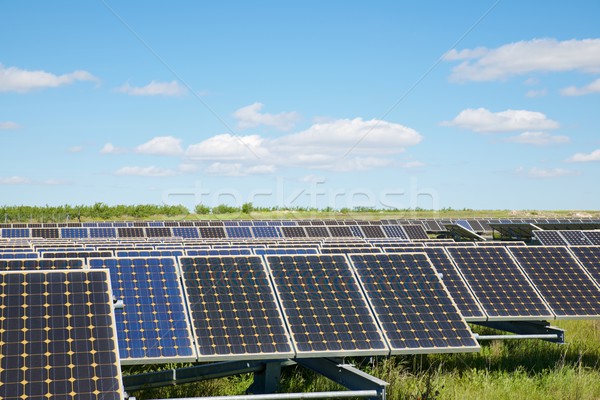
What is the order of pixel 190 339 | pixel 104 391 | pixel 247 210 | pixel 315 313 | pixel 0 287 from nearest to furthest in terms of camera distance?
1. pixel 104 391
2. pixel 0 287
3. pixel 190 339
4. pixel 315 313
5. pixel 247 210

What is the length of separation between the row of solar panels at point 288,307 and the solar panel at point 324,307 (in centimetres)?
2

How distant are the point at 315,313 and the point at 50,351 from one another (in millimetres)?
4923

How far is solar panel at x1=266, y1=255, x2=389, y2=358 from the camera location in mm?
10977

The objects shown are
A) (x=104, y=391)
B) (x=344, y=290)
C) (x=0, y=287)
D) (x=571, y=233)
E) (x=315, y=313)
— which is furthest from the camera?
(x=571, y=233)

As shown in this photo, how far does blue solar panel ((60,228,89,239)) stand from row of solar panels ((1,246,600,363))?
30504 mm

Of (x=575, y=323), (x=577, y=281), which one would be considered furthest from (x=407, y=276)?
(x=575, y=323)

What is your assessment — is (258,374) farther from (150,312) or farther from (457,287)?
(457,287)

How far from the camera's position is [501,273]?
52.6 ft

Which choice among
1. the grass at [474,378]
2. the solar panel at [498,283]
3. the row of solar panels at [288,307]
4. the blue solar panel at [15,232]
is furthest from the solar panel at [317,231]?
the row of solar panels at [288,307]

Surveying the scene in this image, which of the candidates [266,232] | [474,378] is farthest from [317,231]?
[474,378]

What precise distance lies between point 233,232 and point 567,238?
19058 millimetres

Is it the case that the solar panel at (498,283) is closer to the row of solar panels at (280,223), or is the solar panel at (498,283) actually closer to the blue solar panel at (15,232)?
the blue solar panel at (15,232)

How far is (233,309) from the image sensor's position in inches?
448

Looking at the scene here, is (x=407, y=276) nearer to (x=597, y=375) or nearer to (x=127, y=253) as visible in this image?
(x=597, y=375)
